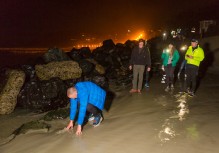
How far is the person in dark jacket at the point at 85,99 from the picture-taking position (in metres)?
5.75

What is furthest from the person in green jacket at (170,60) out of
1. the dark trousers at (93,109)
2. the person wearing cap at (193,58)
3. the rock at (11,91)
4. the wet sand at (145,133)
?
the rock at (11,91)

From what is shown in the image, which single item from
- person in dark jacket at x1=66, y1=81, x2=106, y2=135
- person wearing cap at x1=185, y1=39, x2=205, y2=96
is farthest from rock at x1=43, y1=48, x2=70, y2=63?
person in dark jacket at x1=66, y1=81, x2=106, y2=135

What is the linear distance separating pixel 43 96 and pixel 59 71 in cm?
177

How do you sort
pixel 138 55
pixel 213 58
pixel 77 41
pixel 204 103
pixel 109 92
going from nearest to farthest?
1. pixel 204 103
2. pixel 138 55
3. pixel 109 92
4. pixel 213 58
5. pixel 77 41

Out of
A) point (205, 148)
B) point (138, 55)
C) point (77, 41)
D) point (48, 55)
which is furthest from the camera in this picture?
point (77, 41)

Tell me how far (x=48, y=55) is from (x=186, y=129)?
8691 millimetres

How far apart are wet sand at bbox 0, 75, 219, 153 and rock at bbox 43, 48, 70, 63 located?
4969 millimetres

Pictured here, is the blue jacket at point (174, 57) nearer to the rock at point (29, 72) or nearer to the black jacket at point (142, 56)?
the black jacket at point (142, 56)

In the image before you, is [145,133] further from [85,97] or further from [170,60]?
[170,60]

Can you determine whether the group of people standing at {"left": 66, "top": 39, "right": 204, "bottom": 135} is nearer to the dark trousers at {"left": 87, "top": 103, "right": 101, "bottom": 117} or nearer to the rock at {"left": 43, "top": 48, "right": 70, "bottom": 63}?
the dark trousers at {"left": 87, "top": 103, "right": 101, "bottom": 117}

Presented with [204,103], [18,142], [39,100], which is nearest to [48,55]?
[39,100]

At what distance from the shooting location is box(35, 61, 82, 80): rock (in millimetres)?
10754

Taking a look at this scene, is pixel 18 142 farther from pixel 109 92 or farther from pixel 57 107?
pixel 109 92

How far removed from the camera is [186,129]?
19.2 ft
